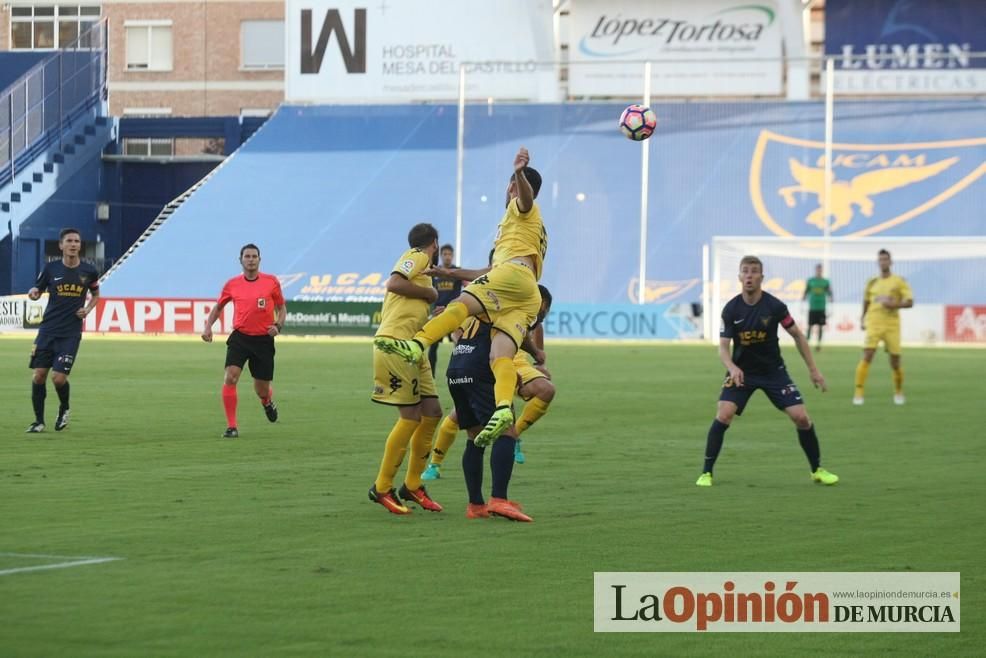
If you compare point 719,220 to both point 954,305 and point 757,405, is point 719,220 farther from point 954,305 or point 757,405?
point 757,405

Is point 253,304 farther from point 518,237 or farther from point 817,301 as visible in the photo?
point 817,301

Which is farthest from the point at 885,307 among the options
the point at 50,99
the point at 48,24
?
the point at 48,24

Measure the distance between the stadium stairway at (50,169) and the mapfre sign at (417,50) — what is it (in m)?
9.02

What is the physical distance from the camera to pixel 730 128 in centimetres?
5441

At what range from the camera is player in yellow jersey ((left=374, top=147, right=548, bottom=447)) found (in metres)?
11.4

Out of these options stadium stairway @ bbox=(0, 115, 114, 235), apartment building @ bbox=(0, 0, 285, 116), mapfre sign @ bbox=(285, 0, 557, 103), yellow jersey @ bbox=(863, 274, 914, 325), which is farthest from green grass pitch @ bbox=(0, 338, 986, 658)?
apartment building @ bbox=(0, 0, 285, 116)

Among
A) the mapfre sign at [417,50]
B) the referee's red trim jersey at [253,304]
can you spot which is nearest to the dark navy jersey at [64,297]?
the referee's red trim jersey at [253,304]

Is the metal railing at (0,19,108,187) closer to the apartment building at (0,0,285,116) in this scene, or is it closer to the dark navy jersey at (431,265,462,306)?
the apartment building at (0,0,285,116)

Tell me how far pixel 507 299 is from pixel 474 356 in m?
0.49

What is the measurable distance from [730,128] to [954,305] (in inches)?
426

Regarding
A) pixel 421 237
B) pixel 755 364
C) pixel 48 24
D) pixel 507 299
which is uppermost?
pixel 48 24

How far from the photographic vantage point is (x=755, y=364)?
46.9 ft

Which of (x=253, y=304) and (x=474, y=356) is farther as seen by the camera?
(x=253, y=304)

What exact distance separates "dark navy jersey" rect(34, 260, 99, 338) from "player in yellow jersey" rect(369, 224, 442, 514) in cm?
755
